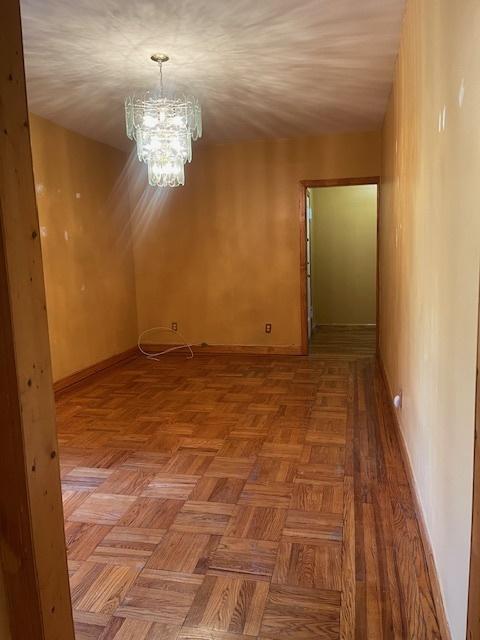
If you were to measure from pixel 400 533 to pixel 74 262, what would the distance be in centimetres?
358

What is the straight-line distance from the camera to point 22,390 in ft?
3.36

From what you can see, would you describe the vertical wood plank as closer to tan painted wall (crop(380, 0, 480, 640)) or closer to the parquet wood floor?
the parquet wood floor

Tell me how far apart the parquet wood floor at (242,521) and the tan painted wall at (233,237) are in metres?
1.76

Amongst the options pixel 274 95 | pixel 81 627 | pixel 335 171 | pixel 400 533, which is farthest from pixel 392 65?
pixel 81 627

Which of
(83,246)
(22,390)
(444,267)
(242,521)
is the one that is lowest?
(242,521)

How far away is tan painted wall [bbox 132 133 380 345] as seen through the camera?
506cm

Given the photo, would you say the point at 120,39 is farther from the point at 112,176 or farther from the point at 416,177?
the point at 112,176

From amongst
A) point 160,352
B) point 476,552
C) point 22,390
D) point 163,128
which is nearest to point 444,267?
point 476,552

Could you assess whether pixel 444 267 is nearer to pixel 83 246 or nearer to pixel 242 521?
pixel 242 521

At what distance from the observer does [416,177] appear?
212 centimetres

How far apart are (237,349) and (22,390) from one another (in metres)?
4.46

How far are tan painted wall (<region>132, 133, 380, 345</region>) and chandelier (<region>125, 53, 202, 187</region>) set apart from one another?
195 cm

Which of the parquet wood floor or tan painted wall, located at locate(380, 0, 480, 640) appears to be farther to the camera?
→ the parquet wood floor

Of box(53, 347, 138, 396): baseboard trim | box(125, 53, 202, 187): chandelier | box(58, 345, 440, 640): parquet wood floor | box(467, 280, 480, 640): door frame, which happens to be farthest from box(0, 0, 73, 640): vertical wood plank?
box(53, 347, 138, 396): baseboard trim
